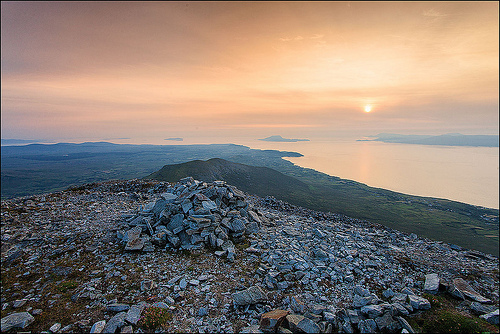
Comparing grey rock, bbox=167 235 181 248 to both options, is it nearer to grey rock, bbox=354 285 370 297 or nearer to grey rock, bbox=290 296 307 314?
grey rock, bbox=290 296 307 314

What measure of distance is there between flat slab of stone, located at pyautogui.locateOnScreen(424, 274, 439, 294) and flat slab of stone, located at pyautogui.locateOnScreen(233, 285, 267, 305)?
406 inches

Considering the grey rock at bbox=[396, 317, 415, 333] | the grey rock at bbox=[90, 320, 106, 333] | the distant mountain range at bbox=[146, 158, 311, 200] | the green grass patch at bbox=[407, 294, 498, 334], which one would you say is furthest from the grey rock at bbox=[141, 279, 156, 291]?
the distant mountain range at bbox=[146, 158, 311, 200]

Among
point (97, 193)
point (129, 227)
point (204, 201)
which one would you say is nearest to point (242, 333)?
point (204, 201)

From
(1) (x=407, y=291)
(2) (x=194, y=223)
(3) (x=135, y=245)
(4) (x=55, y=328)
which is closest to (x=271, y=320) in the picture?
(4) (x=55, y=328)

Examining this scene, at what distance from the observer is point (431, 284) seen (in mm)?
12789

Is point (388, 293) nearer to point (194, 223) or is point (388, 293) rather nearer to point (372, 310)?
point (372, 310)

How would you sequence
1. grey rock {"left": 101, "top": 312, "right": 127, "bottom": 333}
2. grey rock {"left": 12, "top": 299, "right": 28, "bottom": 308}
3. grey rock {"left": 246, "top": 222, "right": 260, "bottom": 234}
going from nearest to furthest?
grey rock {"left": 101, "top": 312, "right": 127, "bottom": 333} → grey rock {"left": 12, "top": 299, "right": 28, "bottom": 308} → grey rock {"left": 246, "top": 222, "right": 260, "bottom": 234}

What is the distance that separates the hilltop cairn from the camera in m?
15.2

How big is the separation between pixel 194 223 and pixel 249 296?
7.79 metres

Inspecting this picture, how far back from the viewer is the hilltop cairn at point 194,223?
49.8 ft

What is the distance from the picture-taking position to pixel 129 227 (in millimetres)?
17000

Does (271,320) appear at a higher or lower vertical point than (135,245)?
lower

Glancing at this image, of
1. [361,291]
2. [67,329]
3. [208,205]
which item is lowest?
[361,291]

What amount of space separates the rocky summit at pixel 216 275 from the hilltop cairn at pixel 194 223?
0.32 feet
